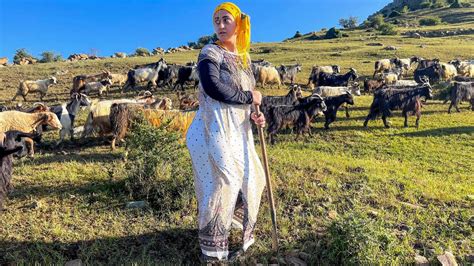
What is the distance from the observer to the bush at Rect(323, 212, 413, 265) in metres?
3.89

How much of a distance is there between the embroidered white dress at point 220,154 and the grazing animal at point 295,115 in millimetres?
7144

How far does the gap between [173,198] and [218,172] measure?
202 centimetres

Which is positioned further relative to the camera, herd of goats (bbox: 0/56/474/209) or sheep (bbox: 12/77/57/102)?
sheep (bbox: 12/77/57/102)

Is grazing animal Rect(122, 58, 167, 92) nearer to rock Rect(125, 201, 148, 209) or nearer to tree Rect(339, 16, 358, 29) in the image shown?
rock Rect(125, 201, 148, 209)

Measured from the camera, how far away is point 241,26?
11.6 feet

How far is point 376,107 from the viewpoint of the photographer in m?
12.7

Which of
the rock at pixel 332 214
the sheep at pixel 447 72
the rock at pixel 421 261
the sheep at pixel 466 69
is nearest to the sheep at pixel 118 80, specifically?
the rock at pixel 332 214

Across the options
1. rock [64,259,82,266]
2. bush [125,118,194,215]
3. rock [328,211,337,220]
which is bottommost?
rock [328,211,337,220]

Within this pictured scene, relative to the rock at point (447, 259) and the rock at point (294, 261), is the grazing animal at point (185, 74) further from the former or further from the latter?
the rock at point (447, 259)

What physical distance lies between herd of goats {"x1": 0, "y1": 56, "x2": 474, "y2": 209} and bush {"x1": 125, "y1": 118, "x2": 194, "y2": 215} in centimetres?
149

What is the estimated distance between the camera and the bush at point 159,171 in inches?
207

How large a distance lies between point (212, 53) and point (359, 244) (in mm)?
2417

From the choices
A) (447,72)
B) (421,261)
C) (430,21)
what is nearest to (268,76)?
(447,72)

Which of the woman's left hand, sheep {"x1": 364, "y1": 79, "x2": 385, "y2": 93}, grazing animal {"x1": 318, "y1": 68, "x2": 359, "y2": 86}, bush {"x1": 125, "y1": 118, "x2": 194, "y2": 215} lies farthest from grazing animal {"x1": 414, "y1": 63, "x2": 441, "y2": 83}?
the woman's left hand
